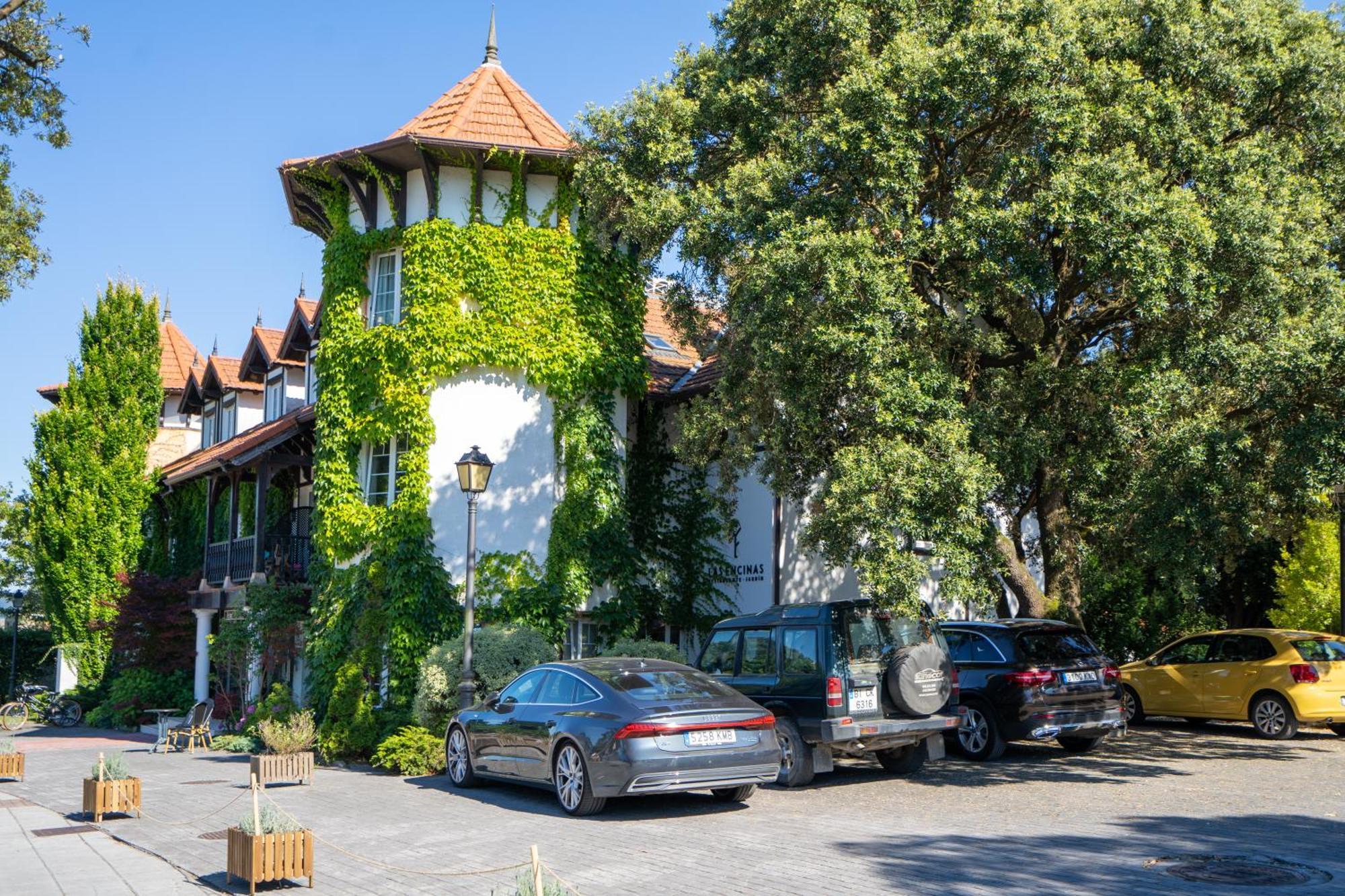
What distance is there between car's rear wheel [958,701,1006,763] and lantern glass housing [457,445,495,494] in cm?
706

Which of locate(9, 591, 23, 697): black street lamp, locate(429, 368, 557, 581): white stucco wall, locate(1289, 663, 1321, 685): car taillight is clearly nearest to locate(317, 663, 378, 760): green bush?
locate(429, 368, 557, 581): white stucco wall

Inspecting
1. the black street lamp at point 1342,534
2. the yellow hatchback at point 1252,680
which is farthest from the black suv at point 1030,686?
the black street lamp at point 1342,534

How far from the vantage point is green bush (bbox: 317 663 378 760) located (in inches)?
724

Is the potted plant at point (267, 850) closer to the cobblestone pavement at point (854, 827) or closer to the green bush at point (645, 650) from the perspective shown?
the cobblestone pavement at point (854, 827)

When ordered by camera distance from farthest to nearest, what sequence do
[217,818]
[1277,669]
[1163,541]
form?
[1277,669]
[1163,541]
[217,818]

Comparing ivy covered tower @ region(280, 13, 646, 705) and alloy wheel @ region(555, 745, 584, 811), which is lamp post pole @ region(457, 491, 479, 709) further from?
alloy wheel @ region(555, 745, 584, 811)

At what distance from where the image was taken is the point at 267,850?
8.40m

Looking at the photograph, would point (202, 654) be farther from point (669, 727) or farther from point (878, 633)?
point (669, 727)

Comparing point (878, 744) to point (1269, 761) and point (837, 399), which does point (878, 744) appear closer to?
point (837, 399)

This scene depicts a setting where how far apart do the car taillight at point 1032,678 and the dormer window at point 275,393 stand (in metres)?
20.0

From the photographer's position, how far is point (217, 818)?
12.4 meters

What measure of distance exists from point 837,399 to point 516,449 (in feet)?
23.8

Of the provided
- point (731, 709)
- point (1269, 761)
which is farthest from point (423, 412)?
point (1269, 761)

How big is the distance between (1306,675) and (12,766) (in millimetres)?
17889
